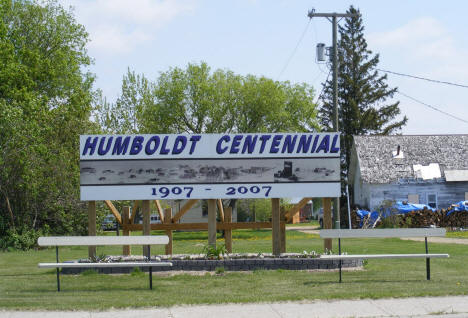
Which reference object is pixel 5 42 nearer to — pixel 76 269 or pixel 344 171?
pixel 76 269

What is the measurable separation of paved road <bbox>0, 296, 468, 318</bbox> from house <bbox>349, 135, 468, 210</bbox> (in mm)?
31366

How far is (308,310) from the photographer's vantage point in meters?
9.40

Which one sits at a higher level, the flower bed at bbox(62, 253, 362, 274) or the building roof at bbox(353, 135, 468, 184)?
the building roof at bbox(353, 135, 468, 184)

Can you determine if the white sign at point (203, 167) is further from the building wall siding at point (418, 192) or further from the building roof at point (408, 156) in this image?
the building wall siding at point (418, 192)

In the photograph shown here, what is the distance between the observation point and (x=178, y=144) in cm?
1505

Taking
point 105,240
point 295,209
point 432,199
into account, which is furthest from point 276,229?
point 432,199

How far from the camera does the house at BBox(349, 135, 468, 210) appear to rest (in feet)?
138

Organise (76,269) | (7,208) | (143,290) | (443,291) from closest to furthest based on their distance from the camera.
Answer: (443,291), (143,290), (76,269), (7,208)

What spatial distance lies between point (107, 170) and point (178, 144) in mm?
1763

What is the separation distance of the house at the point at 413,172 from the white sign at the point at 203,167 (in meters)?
26.4

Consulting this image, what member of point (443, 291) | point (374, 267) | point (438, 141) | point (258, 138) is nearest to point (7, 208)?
point (258, 138)

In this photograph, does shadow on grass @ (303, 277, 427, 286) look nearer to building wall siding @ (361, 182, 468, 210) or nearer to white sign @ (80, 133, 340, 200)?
white sign @ (80, 133, 340, 200)

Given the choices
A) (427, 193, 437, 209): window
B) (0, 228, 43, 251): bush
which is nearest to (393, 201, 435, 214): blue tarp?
(427, 193, 437, 209): window

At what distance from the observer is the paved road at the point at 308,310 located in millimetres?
9070
